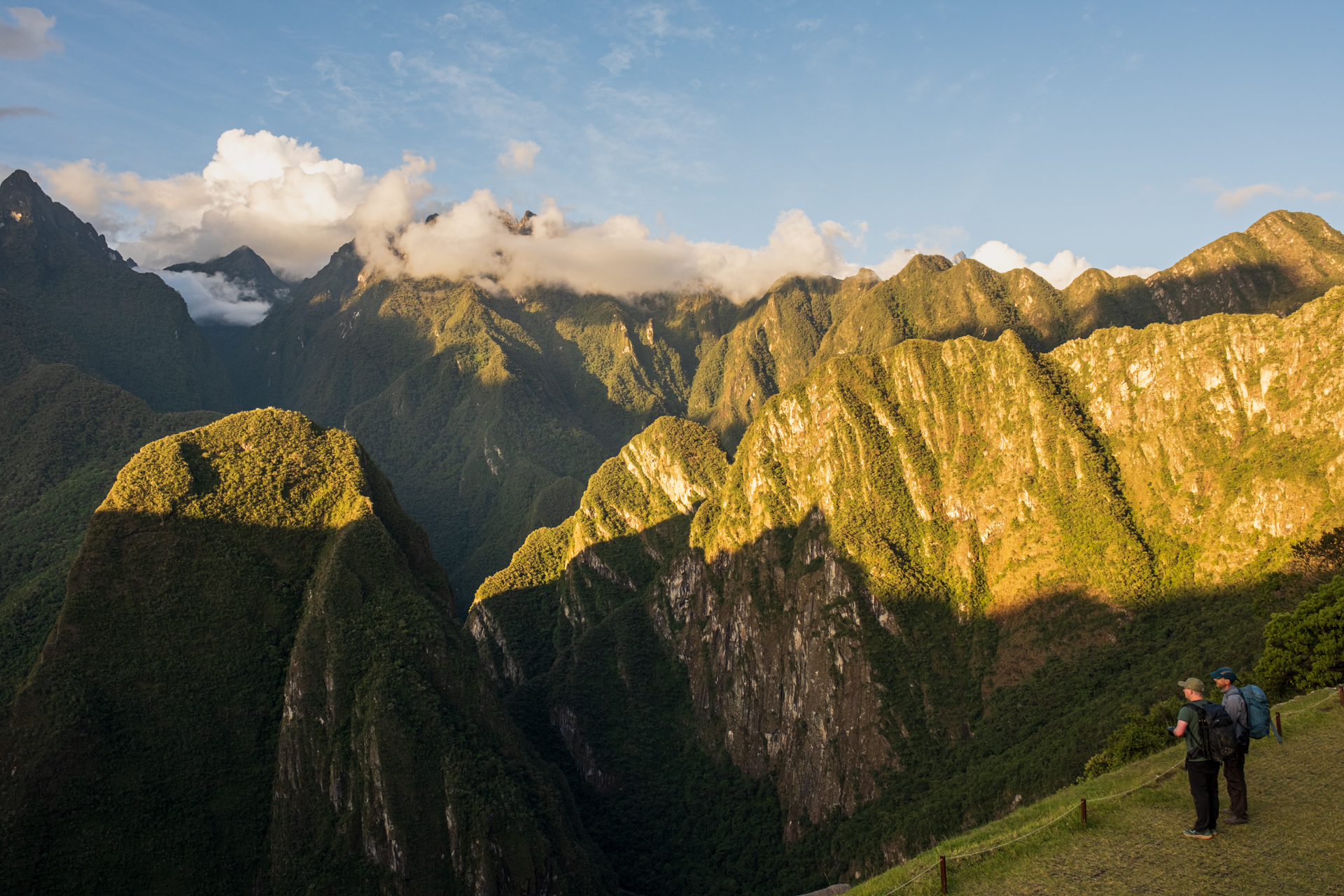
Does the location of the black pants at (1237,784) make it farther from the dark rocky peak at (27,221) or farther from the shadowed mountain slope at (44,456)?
the dark rocky peak at (27,221)

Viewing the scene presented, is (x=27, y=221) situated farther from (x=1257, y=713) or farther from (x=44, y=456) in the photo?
(x=1257, y=713)

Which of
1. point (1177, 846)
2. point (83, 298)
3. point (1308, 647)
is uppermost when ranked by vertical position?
point (83, 298)

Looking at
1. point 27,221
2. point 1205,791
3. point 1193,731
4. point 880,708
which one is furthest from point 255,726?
point 27,221

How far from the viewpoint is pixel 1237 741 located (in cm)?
1447

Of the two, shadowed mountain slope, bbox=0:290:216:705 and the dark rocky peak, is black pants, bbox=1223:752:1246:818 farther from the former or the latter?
the dark rocky peak

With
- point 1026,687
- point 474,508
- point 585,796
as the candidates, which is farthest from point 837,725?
point 474,508

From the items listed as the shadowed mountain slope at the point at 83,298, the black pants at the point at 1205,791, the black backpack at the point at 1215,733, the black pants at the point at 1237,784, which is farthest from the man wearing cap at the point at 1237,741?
the shadowed mountain slope at the point at 83,298

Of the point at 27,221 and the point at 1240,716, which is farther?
the point at 27,221

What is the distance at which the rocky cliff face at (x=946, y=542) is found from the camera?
70688 mm

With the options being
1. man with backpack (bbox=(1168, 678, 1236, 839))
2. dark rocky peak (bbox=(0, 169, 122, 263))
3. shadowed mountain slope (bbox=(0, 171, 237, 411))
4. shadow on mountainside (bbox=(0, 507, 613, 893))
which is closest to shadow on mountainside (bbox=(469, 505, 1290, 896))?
shadow on mountainside (bbox=(0, 507, 613, 893))

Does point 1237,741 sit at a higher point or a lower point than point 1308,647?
higher

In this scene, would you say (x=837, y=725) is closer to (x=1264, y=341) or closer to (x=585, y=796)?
(x=585, y=796)

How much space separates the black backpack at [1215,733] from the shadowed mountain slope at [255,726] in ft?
181

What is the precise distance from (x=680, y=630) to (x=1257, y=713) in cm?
9471
